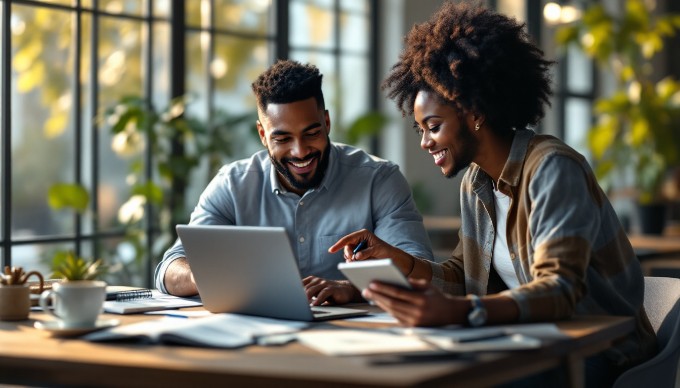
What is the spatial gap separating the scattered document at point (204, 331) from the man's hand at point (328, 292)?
293 mm

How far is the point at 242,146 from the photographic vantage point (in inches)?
225

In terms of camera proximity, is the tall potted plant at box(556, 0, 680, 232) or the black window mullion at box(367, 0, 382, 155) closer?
the black window mullion at box(367, 0, 382, 155)

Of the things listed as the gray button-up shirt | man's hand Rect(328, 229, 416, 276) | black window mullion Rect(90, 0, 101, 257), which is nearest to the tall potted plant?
black window mullion Rect(90, 0, 101, 257)

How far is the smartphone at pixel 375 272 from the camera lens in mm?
1821

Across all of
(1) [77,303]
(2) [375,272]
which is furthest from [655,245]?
(1) [77,303]

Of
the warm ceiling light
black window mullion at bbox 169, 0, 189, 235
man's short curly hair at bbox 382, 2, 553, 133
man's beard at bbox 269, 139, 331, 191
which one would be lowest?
man's beard at bbox 269, 139, 331, 191

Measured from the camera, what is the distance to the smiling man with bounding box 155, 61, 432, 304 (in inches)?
113

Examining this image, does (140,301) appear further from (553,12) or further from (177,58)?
(553,12)

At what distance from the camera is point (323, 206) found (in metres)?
2.99

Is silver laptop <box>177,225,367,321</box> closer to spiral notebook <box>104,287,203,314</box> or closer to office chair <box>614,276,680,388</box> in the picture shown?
spiral notebook <box>104,287,203,314</box>

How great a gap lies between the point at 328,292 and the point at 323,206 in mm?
652

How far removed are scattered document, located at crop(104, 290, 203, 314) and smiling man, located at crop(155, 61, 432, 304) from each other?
276 millimetres

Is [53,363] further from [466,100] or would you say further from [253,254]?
[466,100]

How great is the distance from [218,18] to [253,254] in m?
3.75
